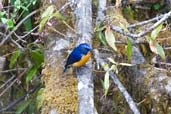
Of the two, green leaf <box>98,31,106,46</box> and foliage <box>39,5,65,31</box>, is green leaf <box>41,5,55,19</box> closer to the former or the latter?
foliage <box>39,5,65,31</box>

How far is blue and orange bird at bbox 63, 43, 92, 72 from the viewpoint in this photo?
157cm

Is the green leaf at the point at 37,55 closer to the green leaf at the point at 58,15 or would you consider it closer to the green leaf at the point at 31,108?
the green leaf at the point at 31,108

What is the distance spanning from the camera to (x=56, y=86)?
1783 millimetres

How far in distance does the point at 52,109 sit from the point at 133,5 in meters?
1.13

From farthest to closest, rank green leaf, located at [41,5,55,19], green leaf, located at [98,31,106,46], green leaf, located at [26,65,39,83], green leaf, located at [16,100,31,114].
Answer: green leaf, located at [16,100,31,114], green leaf, located at [26,65,39,83], green leaf, located at [41,5,55,19], green leaf, located at [98,31,106,46]

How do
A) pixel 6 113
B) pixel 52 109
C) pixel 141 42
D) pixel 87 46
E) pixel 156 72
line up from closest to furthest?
1. pixel 87 46
2. pixel 52 109
3. pixel 156 72
4. pixel 141 42
5. pixel 6 113

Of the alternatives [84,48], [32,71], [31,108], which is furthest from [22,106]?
[84,48]

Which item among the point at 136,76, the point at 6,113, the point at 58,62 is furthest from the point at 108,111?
the point at 6,113

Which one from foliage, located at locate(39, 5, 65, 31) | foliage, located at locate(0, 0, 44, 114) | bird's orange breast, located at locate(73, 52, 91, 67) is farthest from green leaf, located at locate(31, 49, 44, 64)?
bird's orange breast, located at locate(73, 52, 91, 67)

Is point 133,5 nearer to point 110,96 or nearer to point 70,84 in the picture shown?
point 110,96

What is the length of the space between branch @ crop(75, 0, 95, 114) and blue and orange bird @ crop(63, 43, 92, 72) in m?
0.03

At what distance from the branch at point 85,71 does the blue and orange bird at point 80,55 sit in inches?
1.0

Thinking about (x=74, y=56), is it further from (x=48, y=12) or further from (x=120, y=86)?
(x=48, y=12)

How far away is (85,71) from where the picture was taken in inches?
63.1
